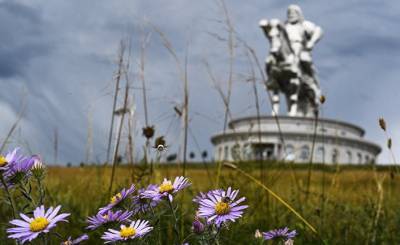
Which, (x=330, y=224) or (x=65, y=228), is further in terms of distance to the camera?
(x=330, y=224)

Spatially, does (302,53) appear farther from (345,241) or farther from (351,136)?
(345,241)

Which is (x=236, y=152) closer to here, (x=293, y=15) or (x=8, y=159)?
(x=8, y=159)

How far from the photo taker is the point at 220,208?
104 centimetres

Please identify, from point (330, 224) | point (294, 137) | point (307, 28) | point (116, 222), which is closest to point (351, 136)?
point (294, 137)

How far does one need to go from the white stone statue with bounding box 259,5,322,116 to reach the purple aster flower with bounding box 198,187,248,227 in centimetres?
3345

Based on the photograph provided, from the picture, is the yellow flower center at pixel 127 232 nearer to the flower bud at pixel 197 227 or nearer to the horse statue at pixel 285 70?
the flower bud at pixel 197 227

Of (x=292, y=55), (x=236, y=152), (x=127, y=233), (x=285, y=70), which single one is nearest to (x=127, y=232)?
(x=127, y=233)

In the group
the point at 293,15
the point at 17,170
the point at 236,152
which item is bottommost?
the point at 17,170

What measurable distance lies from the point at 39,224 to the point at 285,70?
1352 inches

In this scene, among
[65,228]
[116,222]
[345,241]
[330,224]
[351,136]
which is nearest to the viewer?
[116,222]

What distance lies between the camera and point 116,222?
3.62ft

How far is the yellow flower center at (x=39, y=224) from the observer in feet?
3.09

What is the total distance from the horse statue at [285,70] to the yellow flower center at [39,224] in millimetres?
33391

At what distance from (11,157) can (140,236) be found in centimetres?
37
